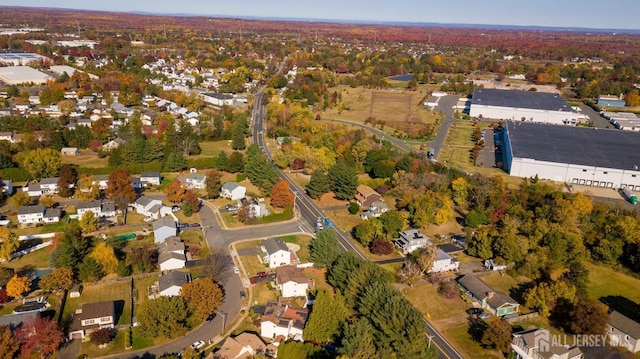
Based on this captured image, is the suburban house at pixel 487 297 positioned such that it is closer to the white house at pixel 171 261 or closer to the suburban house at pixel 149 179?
the white house at pixel 171 261

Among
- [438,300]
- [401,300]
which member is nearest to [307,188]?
[438,300]

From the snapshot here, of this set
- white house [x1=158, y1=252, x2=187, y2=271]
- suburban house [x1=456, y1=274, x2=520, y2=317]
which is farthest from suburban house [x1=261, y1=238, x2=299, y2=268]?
suburban house [x1=456, y1=274, x2=520, y2=317]

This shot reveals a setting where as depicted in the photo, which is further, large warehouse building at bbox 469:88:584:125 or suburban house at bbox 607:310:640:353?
large warehouse building at bbox 469:88:584:125

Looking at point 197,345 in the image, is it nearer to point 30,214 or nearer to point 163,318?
point 163,318

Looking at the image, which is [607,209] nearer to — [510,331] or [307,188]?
[510,331]

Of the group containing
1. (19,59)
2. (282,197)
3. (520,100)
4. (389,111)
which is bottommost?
(282,197)

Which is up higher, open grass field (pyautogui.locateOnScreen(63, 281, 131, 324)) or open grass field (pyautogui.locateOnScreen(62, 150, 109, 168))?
open grass field (pyautogui.locateOnScreen(62, 150, 109, 168))

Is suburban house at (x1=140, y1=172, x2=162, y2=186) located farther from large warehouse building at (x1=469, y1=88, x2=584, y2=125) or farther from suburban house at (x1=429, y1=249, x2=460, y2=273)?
large warehouse building at (x1=469, y1=88, x2=584, y2=125)

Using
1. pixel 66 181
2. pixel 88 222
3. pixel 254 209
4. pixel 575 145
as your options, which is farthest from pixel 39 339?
pixel 575 145
